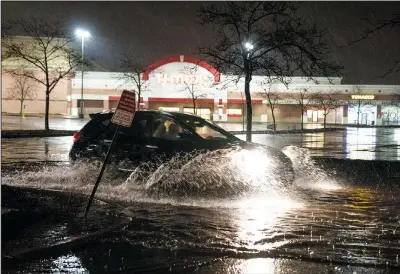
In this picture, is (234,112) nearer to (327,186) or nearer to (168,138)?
(327,186)

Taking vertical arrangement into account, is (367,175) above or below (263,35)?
below

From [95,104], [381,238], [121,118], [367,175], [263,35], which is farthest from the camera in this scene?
[95,104]

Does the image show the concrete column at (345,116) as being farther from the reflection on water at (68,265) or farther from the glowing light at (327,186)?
the reflection on water at (68,265)

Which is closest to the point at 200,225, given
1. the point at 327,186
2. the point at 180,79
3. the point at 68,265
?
the point at 68,265

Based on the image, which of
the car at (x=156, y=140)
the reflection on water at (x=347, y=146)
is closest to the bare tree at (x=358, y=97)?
the reflection on water at (x=347, y=146)

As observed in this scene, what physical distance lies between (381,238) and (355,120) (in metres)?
73.5

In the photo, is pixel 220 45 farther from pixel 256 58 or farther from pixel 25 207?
pixel 25 207

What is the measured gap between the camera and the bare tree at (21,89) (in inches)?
2601

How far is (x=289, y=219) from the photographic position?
7977 mm

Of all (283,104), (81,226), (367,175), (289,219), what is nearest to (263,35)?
(367,175)

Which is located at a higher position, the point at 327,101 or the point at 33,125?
the point at 327,101

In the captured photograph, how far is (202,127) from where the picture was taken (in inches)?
424

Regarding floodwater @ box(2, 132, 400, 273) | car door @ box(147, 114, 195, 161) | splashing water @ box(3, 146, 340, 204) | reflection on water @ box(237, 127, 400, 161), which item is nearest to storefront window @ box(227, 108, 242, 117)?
reflection on water @ box(237, 127, 400, 161)

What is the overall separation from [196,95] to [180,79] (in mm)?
2759
